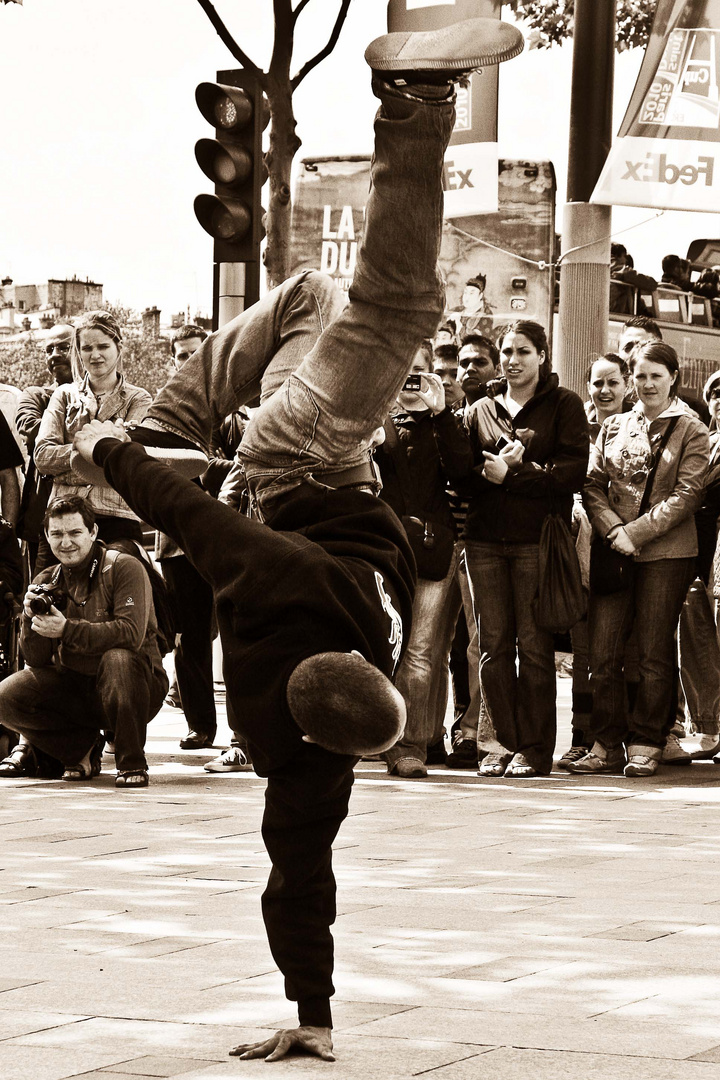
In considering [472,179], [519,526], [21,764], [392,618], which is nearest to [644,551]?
[519,526]

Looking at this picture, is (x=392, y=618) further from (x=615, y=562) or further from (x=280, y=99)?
(x=280, y=99)

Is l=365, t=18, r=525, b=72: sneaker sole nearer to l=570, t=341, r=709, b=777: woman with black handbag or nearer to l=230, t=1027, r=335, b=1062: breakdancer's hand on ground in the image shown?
l=230, t=1027, r=335, b=1062: breakdancer's hand on ground

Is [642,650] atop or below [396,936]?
atop

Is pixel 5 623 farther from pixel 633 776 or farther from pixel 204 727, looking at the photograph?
pixel 633 776

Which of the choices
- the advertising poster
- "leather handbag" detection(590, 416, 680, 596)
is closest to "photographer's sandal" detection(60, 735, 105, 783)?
"leather handbag" detection(590, 416, 680, 596)

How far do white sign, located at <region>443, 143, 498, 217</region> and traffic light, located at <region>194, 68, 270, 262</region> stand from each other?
20.7ft

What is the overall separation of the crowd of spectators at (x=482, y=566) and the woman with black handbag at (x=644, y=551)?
10mm

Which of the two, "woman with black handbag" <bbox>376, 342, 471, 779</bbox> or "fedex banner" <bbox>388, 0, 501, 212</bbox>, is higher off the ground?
"fedex banner" <bbox>388, 0, 501, 212</bbox>

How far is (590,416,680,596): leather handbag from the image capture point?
9.38 metres

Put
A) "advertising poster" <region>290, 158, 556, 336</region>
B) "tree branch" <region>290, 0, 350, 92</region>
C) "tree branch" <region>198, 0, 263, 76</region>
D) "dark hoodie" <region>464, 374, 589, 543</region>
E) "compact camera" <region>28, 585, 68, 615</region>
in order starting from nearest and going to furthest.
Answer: "compact camera" <region>28, 585, 68, 615</region> → "dark hoodie" <region>464, 374, 589, 543</region> → "tree branch" <region>198, 0, 263, 76</region> → "tree branch" <region>290, 0, 350, 92</region> → "advertising poster" <region>290, 158, 556, 336</region>

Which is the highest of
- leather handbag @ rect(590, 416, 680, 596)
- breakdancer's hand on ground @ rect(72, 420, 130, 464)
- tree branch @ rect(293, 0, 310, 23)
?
tree branch @ rect(293, 0, 310, 23)

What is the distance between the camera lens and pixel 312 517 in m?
4.04

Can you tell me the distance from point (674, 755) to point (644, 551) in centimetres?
127

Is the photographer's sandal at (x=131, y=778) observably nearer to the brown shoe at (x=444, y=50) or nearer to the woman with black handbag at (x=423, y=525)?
the woman with black handbag at (x=423, y=525)
